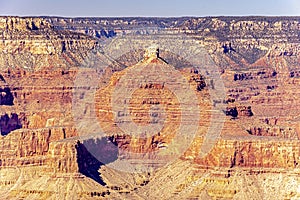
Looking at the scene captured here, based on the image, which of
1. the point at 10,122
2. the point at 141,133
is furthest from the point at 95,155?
the point at 10,122

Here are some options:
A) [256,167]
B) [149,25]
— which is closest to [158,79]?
[256,167]

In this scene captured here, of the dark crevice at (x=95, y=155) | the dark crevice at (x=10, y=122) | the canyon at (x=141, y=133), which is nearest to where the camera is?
the canyon at (x=141, y=133)

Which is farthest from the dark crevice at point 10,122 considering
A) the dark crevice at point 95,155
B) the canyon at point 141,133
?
the dark crevice at point 95,155

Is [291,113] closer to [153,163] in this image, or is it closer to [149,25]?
[153,163]

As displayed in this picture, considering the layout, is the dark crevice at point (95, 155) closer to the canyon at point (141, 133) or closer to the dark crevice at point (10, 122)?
the canyon at point (141, 133)

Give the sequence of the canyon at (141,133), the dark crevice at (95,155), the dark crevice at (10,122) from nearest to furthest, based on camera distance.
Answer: the canyon at (141,133) → the dark crevice at (95,155) → the dark crevice at (10,122)

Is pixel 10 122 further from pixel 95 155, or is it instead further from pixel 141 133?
pixel 95 155

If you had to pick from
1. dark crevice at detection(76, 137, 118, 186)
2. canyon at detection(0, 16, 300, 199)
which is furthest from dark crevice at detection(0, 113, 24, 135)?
dark crevice at detection(76, 137, 118, 186)

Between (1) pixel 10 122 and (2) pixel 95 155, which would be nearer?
(2) pixel 95 155
